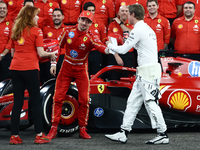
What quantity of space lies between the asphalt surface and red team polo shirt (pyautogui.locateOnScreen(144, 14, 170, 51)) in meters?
2.53

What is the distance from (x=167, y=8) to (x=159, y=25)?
0.88 metres

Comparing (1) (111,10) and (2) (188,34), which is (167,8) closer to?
(2) (188,34)

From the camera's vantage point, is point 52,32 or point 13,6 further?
point 13,6

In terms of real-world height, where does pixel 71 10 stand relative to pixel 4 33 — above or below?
above

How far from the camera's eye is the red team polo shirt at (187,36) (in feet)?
25.2

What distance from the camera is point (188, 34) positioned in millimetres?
7734

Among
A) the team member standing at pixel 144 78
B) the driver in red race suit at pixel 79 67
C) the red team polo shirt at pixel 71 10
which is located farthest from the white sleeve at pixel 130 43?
the red team polo shirt at pixel 71 10

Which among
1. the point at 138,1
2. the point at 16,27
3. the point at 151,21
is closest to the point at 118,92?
the point at 16,27

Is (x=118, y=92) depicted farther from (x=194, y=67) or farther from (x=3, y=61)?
(x=3, y=61)

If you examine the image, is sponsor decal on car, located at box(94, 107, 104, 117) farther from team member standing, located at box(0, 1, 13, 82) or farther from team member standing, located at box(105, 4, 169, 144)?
team member standing, located at box(0, 1, 13, 82)

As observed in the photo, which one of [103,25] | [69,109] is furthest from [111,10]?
[69,109]

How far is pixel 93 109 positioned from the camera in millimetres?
5680

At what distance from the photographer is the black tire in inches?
214

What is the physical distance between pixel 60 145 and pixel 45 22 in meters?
3.98
